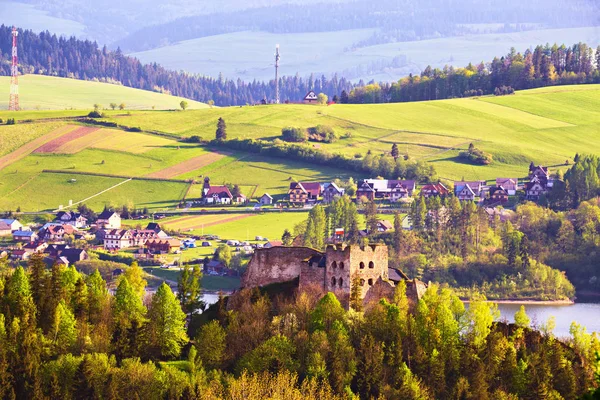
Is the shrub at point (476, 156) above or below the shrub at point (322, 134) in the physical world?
below

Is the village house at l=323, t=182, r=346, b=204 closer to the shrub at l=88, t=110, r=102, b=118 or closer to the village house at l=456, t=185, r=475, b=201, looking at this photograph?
the village house at l=456, t=185, r=475, b=201

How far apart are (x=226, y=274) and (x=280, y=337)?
178 feet

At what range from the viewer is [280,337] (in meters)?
76.2

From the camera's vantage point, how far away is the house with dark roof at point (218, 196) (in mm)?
159750

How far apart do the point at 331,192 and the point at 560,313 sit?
50177mm

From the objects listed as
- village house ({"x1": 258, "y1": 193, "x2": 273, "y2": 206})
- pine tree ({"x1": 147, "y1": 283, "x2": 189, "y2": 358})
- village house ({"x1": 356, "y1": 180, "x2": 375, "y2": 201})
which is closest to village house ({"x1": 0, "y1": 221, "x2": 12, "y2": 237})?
village house ({"x1": 258, "y1": 193, "x2": 273, "y2": 206})

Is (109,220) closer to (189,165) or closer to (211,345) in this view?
(189,165)

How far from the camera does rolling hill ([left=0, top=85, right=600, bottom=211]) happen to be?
165875 millimetres

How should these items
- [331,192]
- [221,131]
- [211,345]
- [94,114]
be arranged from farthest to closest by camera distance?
[94,114]
[221,131]
[331,192]
[211,345]

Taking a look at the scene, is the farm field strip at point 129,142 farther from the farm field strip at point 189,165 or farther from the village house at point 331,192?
the village house at point 331,192

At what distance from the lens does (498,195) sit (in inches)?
6299

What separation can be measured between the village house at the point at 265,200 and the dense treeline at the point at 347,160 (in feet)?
49.2

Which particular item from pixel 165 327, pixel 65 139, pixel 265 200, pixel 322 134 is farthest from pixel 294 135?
pixel 165 327

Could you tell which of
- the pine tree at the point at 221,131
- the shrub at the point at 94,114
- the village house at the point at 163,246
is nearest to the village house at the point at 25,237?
the village house at the point at 163,246
